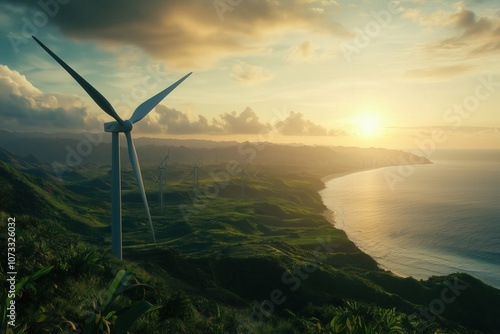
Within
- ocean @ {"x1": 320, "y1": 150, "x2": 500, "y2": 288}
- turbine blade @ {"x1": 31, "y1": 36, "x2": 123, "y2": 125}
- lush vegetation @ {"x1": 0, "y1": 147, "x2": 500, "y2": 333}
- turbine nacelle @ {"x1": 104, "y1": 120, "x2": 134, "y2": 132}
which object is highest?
turbine blade @ {"x1": 31, "y1": 36, "x2": 123, "y2": 125}

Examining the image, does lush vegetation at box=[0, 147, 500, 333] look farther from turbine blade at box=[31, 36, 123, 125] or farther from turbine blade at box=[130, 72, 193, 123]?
turbine blade at box=[130, 72, 193, 123]

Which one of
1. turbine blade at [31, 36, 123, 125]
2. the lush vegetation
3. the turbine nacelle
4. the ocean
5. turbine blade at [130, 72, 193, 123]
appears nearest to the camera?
the lush vegetation

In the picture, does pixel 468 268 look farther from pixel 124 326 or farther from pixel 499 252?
pixel 124 326

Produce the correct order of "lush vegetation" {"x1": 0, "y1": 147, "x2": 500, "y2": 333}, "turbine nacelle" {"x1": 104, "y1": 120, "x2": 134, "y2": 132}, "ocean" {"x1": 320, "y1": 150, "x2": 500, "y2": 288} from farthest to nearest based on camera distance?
"ocean" {"x1": 320, "y1": 150, "x2": 500, "y2": 288} → "turbine nacelle" {"x1": 104, "y1": 120, "x2": 134, "y2": 132} → "lush vegetation" {"x1": 0, "y1": 147, "x2": 500, "y2": 333}

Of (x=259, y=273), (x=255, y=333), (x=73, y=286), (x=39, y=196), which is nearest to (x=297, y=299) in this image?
(x=259, y=273)

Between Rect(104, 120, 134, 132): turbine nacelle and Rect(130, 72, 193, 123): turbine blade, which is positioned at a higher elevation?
Rect(130, 72, 193, 123): turbine blade

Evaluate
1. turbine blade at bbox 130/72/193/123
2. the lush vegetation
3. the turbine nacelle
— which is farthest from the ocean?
the turbine nacelle

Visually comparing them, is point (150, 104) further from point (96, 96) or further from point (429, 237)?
point (429, 237)
